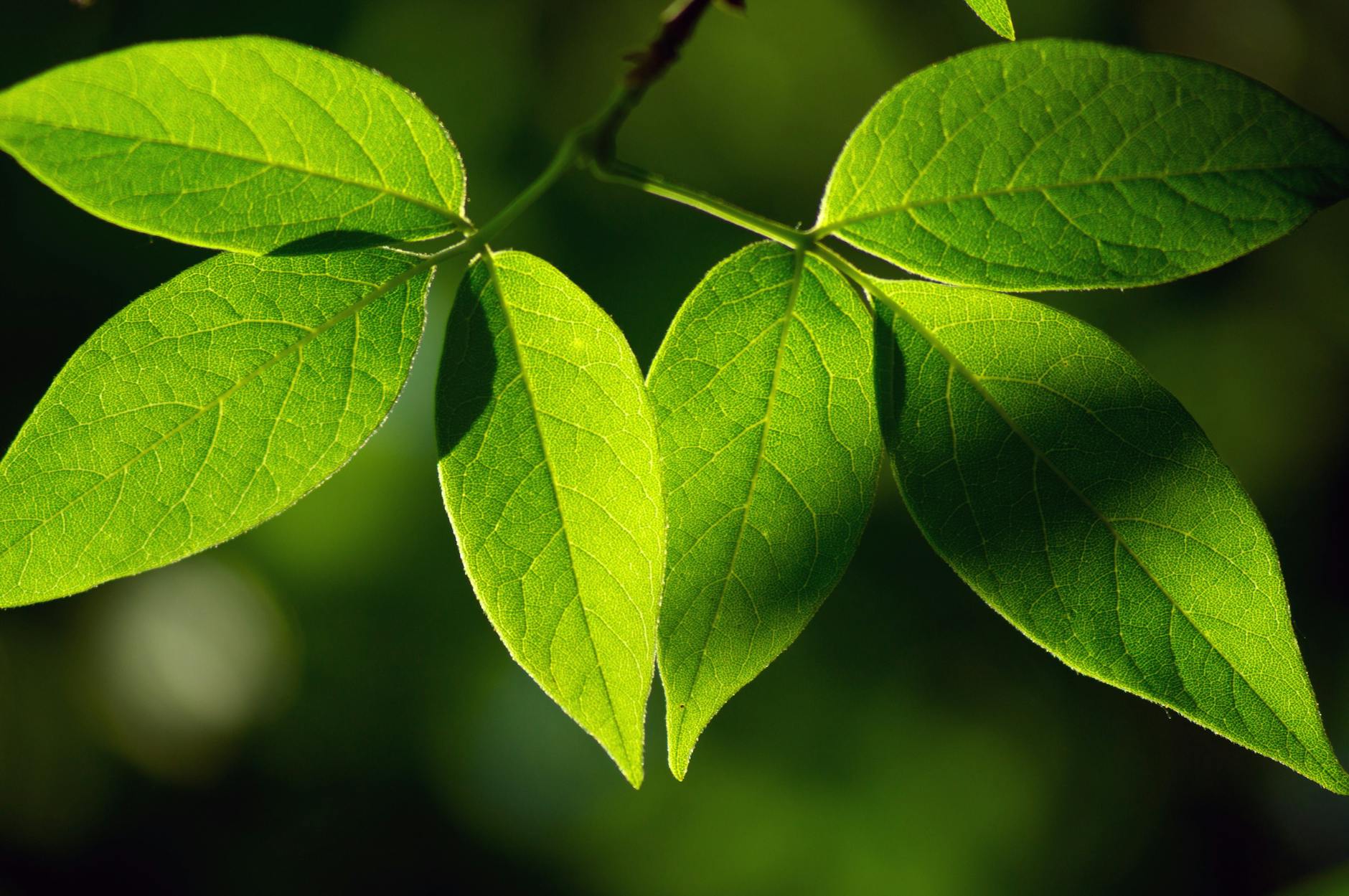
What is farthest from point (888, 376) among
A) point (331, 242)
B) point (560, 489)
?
point (331, 242)

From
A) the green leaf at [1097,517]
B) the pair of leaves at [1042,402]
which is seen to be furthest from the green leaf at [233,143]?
the green leaf at [1097,517]

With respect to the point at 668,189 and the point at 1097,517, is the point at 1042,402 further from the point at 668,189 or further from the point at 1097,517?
the point at 668,189

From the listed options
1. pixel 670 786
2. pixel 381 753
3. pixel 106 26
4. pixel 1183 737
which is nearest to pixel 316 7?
pixel 106 26

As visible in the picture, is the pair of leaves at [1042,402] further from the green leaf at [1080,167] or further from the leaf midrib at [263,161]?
the leaf midrib at [263,161]

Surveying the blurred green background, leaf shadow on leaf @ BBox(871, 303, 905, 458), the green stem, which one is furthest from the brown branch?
the blurred green background

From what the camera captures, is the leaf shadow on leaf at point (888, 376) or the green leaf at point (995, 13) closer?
the leaf shadow on leaf at point (888, 376)

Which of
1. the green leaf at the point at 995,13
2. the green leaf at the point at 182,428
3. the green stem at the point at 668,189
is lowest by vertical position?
the green leaf at the point at 182,428

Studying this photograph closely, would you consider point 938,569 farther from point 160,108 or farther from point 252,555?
point 160,108
